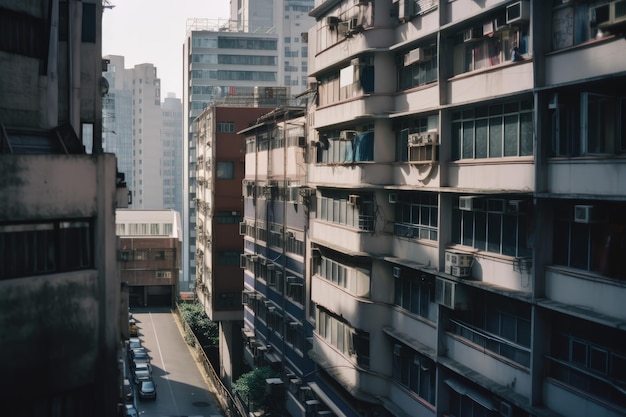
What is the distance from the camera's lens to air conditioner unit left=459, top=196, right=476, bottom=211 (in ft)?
50.9

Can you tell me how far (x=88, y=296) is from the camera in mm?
11594

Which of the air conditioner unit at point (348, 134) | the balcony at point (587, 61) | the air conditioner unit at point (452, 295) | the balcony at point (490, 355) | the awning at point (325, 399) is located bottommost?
the awning at point (325, 399)

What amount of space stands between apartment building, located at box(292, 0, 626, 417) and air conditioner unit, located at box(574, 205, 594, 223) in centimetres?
6

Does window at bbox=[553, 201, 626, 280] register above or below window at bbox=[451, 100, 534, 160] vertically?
below

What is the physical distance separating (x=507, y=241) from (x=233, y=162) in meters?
29.7

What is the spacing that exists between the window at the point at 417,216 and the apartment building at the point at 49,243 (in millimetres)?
8095

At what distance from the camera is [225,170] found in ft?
140

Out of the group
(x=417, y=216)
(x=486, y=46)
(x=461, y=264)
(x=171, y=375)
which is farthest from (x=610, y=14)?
(x=171, y=375)

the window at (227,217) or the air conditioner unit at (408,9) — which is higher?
the air conditioner unit at (408,9)

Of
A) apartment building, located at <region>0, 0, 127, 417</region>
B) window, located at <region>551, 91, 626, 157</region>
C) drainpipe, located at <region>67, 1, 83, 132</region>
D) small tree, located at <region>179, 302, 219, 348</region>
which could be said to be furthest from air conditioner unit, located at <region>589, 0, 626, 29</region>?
small tree, located at <region>179, 302, 219, 348</region>

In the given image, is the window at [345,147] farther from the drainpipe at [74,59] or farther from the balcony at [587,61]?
the drainpipe at [74,59]

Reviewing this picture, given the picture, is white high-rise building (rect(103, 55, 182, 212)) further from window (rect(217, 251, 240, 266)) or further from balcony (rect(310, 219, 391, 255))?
balcony (rect(310, 219, 391, 255))

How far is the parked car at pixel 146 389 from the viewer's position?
3900 cm

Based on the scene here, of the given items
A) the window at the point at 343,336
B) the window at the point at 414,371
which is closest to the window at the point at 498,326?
the window at the point at 414,371
